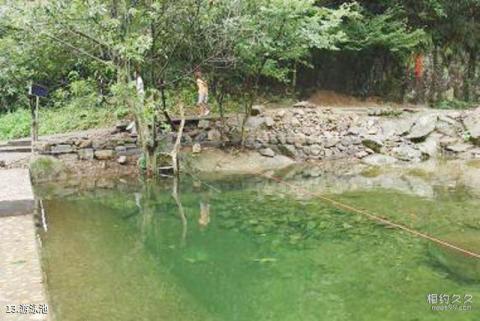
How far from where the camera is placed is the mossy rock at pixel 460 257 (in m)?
5.14

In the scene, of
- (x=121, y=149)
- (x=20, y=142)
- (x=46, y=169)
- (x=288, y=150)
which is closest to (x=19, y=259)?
(x=46, y=169)

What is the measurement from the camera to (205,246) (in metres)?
6.16

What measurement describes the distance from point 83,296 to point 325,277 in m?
2.24

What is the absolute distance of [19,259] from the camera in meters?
4.66

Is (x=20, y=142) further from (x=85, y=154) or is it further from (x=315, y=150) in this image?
(x=315, y=150)

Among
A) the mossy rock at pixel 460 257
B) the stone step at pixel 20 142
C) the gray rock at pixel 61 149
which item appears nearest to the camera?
the mossy rock at pixel 460 257

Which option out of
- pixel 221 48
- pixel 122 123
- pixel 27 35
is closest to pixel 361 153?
pixel 221 48

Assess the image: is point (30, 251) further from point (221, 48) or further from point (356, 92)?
point (356, 92)

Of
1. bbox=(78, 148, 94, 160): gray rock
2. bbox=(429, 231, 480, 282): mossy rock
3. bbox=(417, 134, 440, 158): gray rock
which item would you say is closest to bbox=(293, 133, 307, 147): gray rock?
bbox=(417, 134, 440, 158): gray rock

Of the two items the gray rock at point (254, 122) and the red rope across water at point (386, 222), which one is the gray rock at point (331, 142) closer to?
the gray rock at point (254, 122)

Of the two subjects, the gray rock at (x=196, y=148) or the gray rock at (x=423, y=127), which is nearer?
the gray rock at (x=196, y=148)

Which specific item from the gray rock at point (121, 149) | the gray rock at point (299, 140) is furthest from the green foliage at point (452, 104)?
the gray rock at point (121, 149)

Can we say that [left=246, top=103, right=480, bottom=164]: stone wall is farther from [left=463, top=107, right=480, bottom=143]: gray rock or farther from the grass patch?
the grass patch

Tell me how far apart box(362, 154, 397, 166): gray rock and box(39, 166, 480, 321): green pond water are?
2917 millimetres
